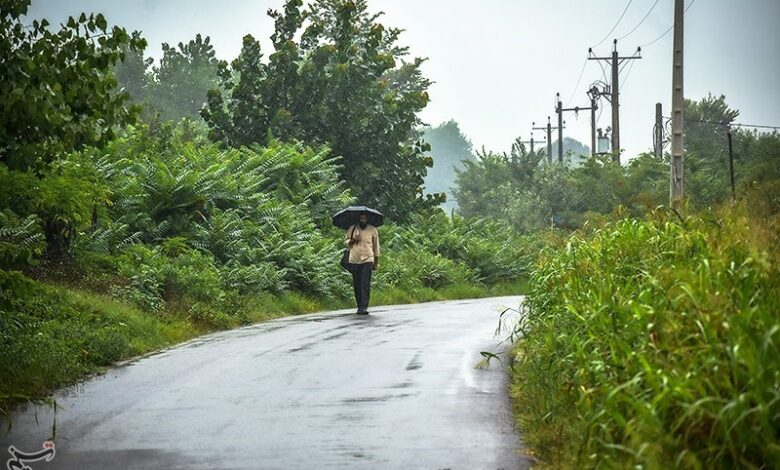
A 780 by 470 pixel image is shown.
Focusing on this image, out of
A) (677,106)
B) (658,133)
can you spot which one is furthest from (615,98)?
(677,106)

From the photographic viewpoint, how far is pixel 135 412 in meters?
11.4

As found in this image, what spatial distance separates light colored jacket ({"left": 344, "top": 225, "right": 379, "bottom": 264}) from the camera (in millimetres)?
24781

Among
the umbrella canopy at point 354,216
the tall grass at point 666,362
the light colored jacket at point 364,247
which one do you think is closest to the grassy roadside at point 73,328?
the light colored jacket at point 364,247

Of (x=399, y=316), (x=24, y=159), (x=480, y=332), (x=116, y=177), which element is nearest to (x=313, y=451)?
(x=24, y=159)

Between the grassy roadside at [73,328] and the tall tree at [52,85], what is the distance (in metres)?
1.32

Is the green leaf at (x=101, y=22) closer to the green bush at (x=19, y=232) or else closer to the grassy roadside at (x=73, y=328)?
the grassy roadside at (x=73, y=328)

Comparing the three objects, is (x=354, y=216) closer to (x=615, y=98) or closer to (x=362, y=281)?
(x=362, y=281)

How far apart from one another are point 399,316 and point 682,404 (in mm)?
17062

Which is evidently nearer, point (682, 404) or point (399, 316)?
point (682, 404)

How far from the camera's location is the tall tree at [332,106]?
40188 mm

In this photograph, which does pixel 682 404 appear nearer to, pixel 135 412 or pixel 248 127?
pixel 135 412

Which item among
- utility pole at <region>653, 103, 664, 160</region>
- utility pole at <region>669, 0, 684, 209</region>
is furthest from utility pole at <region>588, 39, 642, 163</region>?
utility pole at <region>669, 0, 684, 209</region>

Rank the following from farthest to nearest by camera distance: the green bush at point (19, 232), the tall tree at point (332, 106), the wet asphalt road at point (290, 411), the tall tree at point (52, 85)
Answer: the tall tree at point (332, 106) → the green bush at point (19, 232) → the tall tree at point (52, 85) → the wet asphalt road at point (290, 411)

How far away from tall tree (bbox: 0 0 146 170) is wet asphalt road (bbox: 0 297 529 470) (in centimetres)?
248
